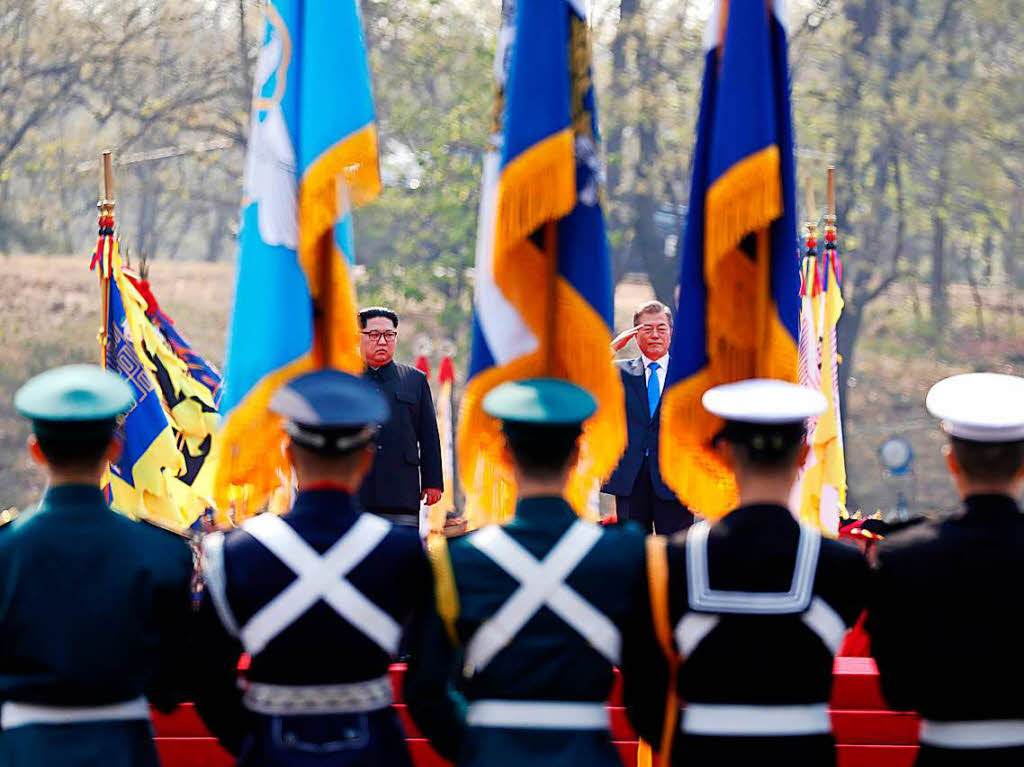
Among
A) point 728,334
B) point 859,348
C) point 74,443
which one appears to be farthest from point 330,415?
point 859,348

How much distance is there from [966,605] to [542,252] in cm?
148

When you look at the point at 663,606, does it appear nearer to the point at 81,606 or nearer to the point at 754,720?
the point at 754,720

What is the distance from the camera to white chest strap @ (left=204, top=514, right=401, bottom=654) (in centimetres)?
324

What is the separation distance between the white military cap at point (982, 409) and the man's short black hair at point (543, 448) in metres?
0.81

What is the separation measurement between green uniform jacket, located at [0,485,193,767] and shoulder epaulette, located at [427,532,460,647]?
1.87 feet

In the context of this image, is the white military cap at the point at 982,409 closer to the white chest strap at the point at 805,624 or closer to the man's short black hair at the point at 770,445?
the man's short black hair at the point at 770,445

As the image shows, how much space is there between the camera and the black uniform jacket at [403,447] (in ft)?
24.8

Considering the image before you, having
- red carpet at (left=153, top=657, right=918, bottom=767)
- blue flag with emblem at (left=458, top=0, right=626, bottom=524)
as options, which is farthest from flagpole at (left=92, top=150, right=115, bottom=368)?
blue flag with emblem at (left=458, top=0, right=626, bottom=524)

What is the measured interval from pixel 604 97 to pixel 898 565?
1870 cm

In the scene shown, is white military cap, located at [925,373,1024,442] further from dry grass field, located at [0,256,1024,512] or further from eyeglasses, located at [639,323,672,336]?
dry grass field, located at [0,256,1024,512]

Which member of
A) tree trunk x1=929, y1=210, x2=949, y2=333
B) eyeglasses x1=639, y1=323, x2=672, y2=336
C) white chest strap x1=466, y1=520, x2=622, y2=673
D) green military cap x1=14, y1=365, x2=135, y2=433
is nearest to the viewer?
white chest strap x1=466, y1=520, x2=622, y2=673

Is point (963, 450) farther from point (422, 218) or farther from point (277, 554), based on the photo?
point (422, 218)

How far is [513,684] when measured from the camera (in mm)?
3244

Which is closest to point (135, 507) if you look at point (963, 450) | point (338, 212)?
point (338, 212)
